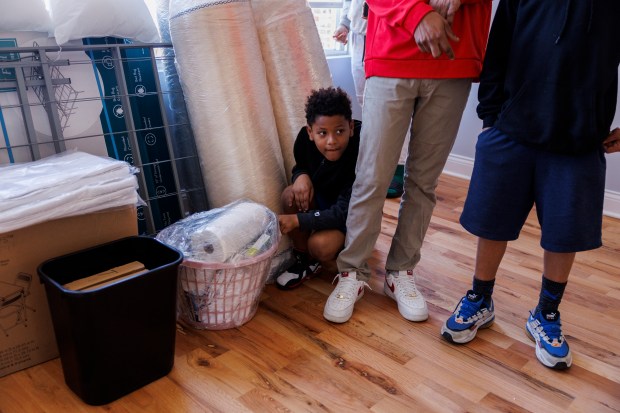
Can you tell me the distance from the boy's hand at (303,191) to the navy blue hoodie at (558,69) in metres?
0.66

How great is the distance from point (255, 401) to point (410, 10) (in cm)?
102

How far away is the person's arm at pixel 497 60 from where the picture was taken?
1291 millimetres

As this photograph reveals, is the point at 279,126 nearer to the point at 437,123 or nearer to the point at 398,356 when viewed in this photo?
the point at 437,123

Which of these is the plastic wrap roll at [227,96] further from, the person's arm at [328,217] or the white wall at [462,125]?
the white wall at [462,125]

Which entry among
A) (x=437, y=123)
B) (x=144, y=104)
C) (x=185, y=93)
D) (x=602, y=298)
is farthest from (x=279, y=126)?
(x=602, y=298)

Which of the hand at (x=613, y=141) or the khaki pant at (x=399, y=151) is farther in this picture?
the khaki pant at (x=399, y=151)

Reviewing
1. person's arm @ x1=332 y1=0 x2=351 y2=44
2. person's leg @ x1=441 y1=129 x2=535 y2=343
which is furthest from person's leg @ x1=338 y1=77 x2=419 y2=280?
person's arm @ x1=332 y1=0 x2=351 y2=44

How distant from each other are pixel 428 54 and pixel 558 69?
313mm

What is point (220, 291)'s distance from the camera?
4.81 feet

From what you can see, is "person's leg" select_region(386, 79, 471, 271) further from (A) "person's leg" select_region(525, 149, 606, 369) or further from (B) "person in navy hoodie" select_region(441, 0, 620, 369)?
(A) "person's leg" select_region(525, 149, 606, 369)

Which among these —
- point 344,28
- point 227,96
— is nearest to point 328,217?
point 227,96

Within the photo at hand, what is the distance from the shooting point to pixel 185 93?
1.78m

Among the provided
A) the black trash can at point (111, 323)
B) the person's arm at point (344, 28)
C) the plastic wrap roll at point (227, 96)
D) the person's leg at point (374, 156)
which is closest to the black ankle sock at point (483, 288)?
the person's leg at point (374, 156)

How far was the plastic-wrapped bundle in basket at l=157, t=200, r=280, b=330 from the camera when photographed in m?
1.43
